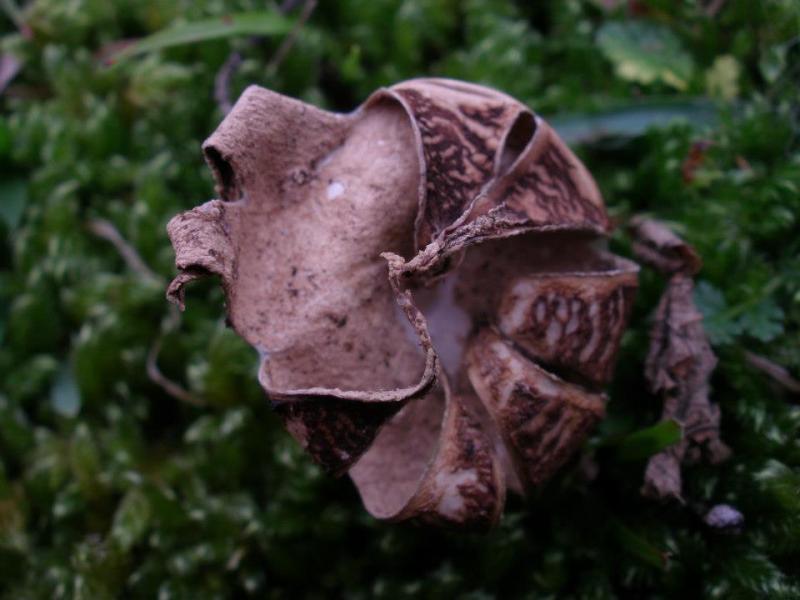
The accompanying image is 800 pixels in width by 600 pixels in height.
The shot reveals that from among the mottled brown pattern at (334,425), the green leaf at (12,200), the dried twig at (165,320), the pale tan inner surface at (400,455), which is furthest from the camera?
the green leaf at (12,200)

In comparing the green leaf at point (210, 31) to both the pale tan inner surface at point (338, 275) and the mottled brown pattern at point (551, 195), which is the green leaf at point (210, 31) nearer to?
the pale tan inner surface at point (338, 275)

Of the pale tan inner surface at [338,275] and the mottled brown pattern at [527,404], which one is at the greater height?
the pale tan inner surface at [338,275]

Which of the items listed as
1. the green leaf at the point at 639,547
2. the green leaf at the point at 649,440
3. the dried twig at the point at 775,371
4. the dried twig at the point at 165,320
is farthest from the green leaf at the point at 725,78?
the dried twig at the point at 165,320

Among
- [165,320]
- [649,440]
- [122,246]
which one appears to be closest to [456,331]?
[649,440]

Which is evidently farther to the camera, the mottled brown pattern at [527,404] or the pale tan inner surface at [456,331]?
the pale tan inner surface at [456,331]

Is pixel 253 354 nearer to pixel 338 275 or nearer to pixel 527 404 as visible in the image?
pixel 338 275

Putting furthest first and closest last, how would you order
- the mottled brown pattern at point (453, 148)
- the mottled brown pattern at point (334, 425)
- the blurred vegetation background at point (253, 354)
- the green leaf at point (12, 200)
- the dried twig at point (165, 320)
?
the green leaf at point (12, 200) → the dried twig at point (165, 320) → the blurred vegetation background at point (253, 354) → the mottled brown pattern at point (453, 148) → the mottled brown pattern at point (334, 425)

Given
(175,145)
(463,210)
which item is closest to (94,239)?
(175,145)

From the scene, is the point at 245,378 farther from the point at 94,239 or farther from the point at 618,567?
the point at 618,567
